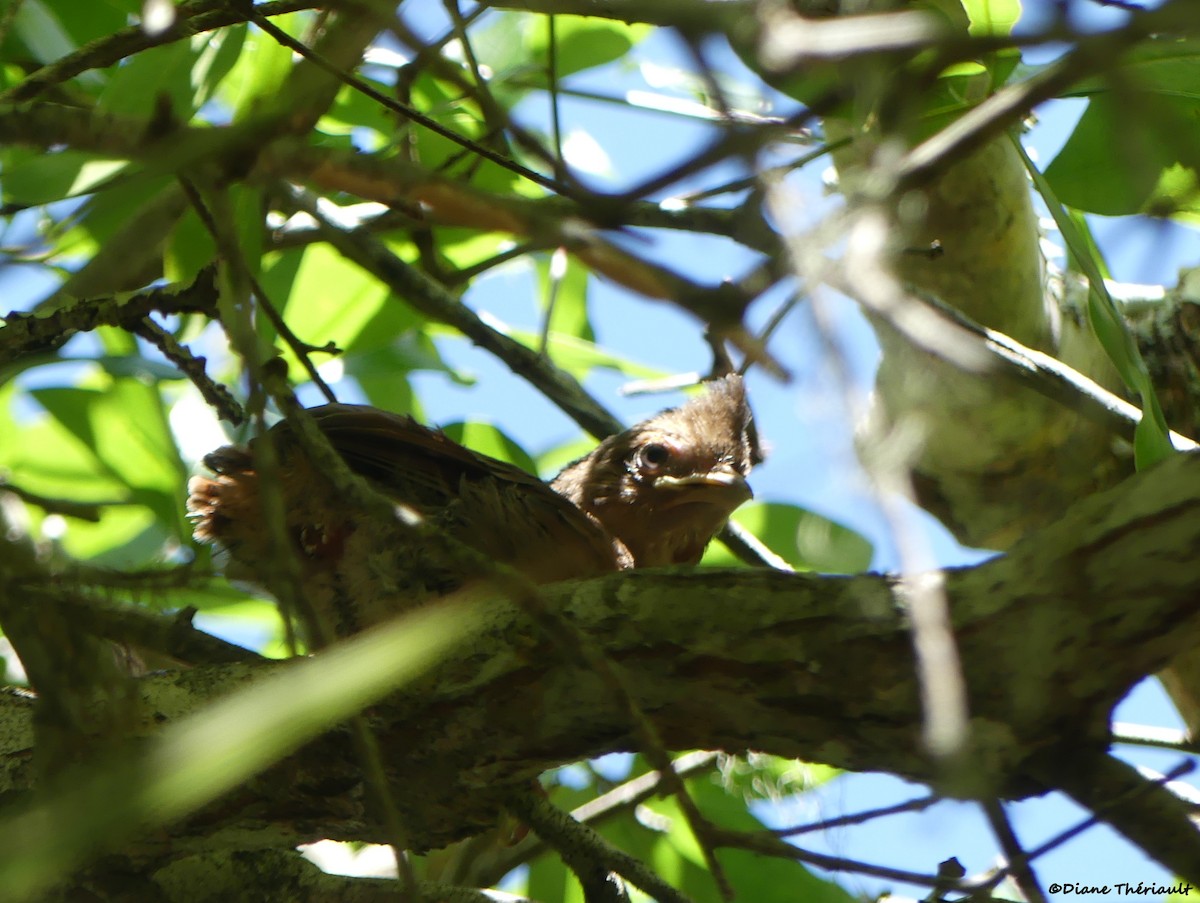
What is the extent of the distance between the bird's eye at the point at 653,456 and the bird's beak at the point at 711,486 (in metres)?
0.09

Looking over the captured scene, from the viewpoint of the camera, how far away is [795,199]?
1.28 metres

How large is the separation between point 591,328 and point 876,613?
11.5 ft

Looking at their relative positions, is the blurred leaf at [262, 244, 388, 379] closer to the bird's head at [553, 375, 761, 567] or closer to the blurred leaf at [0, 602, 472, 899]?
the bird's head at [553, 375, 761, 567]

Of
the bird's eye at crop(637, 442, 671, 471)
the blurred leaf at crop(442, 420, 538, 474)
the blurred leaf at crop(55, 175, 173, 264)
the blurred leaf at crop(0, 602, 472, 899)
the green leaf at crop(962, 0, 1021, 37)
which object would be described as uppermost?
the green leaf at crop(962, 0, 1021, 37)

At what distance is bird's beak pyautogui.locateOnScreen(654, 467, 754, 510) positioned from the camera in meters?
3.66

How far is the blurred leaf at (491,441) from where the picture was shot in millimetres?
4117

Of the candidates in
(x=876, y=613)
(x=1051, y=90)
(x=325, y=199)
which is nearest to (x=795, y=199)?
(x=1051, y=90)

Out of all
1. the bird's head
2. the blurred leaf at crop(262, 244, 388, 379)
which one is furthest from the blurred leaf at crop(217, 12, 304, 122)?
the bird's head

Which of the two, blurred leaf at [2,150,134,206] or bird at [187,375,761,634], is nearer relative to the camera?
blurred leaf at [2,150,134,206]

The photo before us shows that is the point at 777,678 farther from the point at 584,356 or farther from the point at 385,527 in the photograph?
the point at 584,356

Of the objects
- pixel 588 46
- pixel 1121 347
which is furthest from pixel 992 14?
pixel 588 46

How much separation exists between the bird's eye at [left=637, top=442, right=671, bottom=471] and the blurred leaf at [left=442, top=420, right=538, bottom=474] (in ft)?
1.42

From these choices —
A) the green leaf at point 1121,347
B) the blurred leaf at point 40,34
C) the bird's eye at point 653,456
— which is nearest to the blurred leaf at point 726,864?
the bird's eye at point 653,456

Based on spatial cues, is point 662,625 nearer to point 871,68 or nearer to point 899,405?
point 871,68
